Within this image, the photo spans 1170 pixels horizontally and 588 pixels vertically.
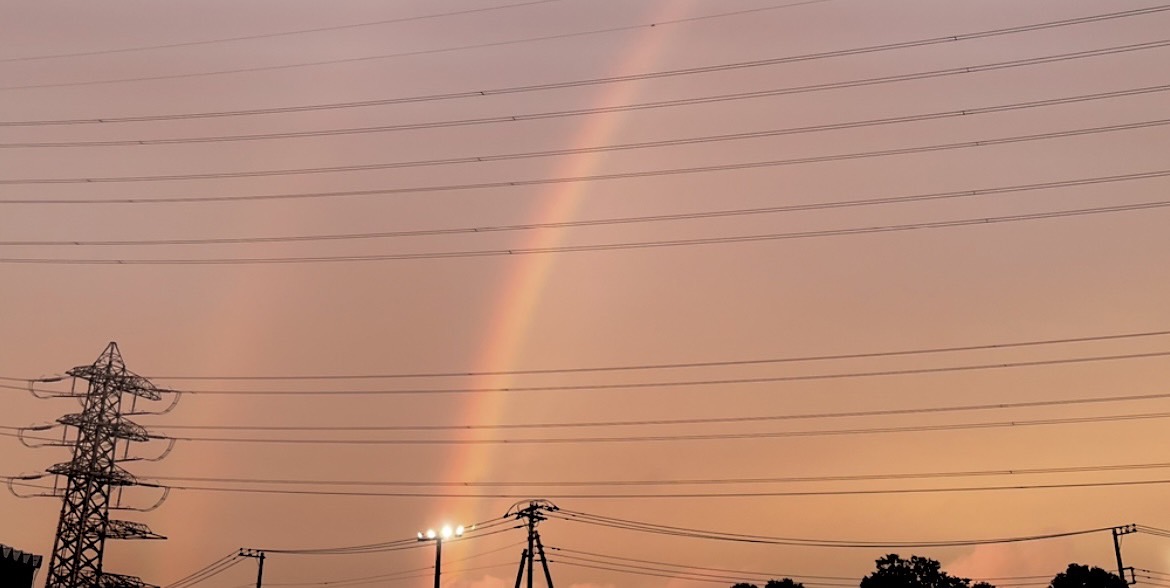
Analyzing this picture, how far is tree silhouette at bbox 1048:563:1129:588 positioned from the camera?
4843 inches

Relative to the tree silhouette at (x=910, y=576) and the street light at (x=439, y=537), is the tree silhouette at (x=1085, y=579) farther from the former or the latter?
the street light at (x=439, y=537)

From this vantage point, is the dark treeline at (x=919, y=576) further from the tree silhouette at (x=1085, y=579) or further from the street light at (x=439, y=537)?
the street light at (x=439, y=537)

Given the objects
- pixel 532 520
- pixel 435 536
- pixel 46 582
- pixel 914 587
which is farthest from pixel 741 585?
pixel 46 582

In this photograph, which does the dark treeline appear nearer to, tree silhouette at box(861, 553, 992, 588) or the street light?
tree silhouette at box(861, 553, 992, 588)

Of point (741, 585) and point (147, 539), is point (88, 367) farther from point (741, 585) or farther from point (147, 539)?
point (741, 585)

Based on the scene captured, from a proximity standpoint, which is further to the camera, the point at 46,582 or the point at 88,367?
the point at 88,367

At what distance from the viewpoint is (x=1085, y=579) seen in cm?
12512

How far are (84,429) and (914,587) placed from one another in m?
95.1

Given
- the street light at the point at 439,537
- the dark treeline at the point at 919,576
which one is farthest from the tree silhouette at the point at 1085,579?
the street light at the point at 439,537

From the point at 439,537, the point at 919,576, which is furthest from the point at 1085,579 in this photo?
the point at 439,537

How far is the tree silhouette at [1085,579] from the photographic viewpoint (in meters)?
123

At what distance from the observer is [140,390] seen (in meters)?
79.1

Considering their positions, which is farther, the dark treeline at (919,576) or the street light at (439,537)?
the dark treeline at (919,576)

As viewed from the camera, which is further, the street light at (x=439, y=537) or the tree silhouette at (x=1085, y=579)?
the tree silhouette at (x=1085, y=579)
